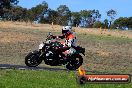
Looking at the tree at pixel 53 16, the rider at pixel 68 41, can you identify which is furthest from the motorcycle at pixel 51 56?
the tree at pixel 53 16

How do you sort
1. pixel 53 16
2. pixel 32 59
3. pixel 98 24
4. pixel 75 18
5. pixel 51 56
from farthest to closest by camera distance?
pixel 75 18, pixel 53 16, pixel 98 24, pixel 51 56, pixel 32 59

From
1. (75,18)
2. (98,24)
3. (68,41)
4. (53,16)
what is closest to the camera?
(68,41)

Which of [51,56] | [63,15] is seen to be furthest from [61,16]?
[51,56]

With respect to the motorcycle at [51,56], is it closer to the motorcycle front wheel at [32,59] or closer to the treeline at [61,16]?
the motorcycle front wheel at [32,59]

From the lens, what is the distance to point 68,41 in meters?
20.4

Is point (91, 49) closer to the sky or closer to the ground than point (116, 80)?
closer to the ground

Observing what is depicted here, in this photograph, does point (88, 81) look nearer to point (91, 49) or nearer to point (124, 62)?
point (124, 62)

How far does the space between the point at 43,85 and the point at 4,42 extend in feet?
94.9

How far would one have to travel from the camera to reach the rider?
20172 millimetres

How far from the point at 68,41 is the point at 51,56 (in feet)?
3.73

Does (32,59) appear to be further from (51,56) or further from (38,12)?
(38,12)

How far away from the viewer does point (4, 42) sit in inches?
1572

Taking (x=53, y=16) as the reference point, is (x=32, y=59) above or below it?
above

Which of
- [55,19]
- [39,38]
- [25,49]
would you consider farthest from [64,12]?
[25,49]
